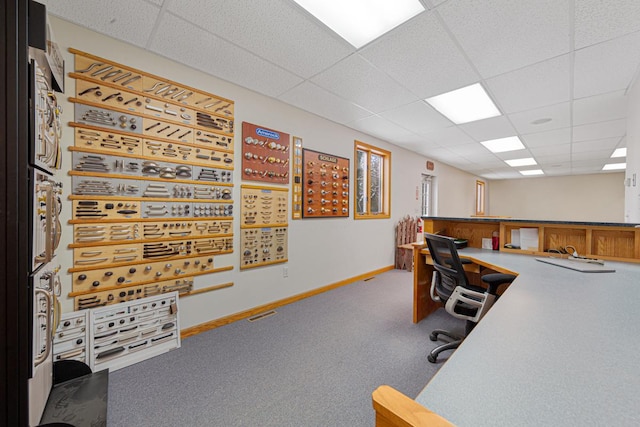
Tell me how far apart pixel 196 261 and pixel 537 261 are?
2999 millimetres

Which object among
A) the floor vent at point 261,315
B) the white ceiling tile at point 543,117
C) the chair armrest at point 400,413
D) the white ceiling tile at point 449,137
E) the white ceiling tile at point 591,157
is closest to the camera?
the chair armrest at point 400,413

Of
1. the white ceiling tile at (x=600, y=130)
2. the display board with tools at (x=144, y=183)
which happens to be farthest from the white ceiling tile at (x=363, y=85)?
the white ceiling tile at (x=600, y=130)

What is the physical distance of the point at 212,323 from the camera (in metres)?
2.49

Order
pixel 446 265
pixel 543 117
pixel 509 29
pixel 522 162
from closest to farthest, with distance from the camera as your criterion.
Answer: pixel 509 29
pixel 446 265
pixel 543 117
pixel 522 162

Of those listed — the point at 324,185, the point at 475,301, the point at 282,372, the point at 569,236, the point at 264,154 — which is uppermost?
the point at 264,154

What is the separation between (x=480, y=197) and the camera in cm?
926

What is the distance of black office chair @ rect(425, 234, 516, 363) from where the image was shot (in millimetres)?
1782

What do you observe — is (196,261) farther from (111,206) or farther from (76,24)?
(76,24)

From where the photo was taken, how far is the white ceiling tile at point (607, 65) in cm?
189

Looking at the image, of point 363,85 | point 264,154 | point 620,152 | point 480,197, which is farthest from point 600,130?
point 480,197

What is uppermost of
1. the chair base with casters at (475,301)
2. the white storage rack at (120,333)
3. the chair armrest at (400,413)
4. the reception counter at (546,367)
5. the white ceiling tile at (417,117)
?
the white ceiling tile at (417,117)

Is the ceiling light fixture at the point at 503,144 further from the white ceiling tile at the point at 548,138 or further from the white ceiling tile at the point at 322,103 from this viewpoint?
the white ceiling tile at the point at 322,103

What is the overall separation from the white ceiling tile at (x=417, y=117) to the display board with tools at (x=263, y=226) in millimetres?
1789

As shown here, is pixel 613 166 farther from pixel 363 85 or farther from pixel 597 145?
pixel 363 85
